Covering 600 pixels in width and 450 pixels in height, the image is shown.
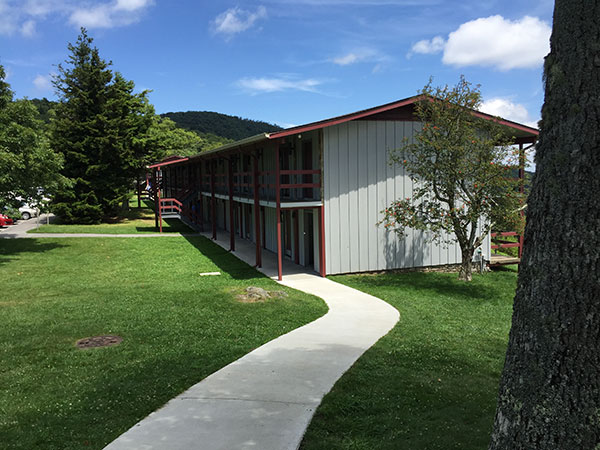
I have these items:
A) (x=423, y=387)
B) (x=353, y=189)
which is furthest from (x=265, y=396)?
(x=353, y=189)

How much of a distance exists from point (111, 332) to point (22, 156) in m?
12.1

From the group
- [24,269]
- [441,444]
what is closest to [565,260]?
[441,444]

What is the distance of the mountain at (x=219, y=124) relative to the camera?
11298cm

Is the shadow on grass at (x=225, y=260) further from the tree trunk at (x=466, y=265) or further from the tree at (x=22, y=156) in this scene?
the tree at (x=22, y=156)

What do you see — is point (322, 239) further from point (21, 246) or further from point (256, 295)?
point (21, 246)

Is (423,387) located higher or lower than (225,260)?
lower

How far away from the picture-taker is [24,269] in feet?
54.2

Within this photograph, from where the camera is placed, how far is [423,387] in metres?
6.46

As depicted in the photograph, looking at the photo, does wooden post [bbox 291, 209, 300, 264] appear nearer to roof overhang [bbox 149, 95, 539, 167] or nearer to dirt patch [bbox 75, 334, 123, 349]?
roof overhang [bbox 149, 95, 539, 167]

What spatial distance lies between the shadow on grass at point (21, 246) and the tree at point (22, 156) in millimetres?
1980

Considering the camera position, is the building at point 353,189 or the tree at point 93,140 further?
the tree at point 93,140

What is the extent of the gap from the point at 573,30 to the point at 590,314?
1923 mm

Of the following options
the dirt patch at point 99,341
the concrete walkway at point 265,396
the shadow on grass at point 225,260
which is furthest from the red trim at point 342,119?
the dirt patch at point 99,341

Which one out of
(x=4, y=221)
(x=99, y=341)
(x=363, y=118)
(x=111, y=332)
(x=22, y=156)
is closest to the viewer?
(x=99, y=341)
